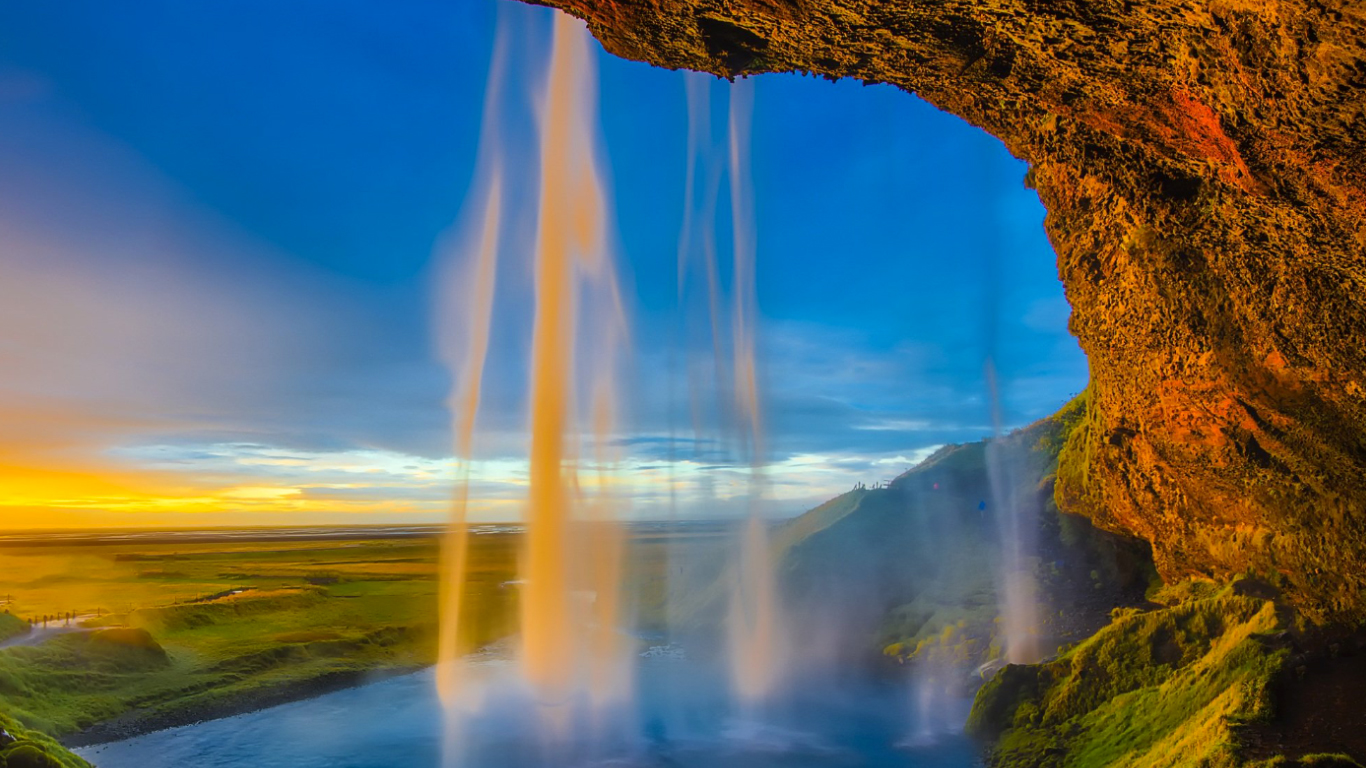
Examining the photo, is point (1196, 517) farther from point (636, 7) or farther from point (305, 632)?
point (305, 632)

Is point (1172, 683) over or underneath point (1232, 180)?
underneath

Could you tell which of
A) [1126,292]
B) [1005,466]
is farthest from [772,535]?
[1126,292]

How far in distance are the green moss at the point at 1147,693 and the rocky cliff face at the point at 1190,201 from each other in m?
1.95

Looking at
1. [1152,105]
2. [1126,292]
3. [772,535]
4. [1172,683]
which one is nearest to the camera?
[1152,105]

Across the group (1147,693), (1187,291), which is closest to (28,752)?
(1147,693)

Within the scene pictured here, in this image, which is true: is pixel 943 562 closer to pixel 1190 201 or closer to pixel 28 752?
pixel 1190 201

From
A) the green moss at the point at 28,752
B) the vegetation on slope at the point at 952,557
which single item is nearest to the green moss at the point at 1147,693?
the vegetation on slope at the point at 952,557

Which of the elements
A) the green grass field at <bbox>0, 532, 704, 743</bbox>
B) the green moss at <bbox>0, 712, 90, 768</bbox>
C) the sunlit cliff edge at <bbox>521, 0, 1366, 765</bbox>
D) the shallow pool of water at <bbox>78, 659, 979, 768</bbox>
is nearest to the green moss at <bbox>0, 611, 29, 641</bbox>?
the green grass field at <bbox>0, 532, 704, 743</bbox>

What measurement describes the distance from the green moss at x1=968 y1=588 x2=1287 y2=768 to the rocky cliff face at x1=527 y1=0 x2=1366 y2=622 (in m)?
1.95

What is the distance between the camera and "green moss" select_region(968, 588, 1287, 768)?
14.9 m

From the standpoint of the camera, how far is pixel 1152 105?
9453 mm

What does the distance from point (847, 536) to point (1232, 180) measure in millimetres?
45999

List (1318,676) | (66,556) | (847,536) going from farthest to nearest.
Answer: (66,556), (847,536), (1318,676)

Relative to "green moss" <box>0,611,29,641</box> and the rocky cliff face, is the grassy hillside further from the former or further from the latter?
"green moss" <box>0,611,29,641</box>
